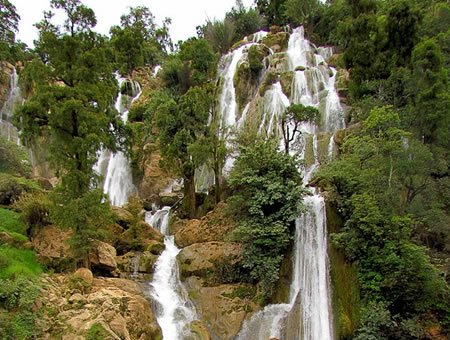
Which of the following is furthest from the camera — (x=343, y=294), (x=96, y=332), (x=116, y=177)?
(x=116, y=177)

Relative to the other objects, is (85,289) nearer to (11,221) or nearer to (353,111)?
(11,221)

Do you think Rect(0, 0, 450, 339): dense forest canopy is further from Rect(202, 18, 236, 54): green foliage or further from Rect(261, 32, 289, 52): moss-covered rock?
Rect(202, 18, 236, 54): green foliage

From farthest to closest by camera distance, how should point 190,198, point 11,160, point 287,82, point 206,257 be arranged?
point 287,82 < point 11,160 < point 190,198 < point 206,257

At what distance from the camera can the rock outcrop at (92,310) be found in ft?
33.8

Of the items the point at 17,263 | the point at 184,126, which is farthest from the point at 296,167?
the point at 17,263

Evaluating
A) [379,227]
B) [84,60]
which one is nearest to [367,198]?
[379,227]

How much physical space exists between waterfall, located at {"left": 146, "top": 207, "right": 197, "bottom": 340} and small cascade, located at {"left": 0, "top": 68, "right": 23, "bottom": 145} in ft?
66.6

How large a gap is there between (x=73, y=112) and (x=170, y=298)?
27.0 feet

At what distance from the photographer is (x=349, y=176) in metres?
15.2

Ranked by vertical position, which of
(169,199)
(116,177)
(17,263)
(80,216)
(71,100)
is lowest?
(17,263)

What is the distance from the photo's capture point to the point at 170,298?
15.0 metres

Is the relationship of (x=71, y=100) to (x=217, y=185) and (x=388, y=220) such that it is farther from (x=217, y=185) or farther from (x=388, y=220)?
(x=388, y=220)

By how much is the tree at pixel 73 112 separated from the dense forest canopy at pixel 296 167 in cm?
4

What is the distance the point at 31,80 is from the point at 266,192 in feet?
33.8
